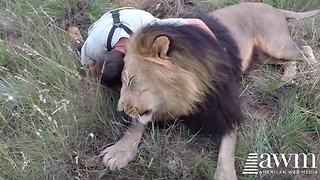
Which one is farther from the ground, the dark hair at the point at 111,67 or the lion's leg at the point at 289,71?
the dark hair at the point at 111,67

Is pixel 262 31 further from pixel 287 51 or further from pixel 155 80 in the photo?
pixel 155 80

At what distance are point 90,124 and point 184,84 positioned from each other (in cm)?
67

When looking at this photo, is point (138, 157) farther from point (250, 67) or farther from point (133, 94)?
point (250, 67)

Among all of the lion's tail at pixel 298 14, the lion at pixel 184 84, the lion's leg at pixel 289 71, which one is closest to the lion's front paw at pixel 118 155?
the lion at pixel 184 84

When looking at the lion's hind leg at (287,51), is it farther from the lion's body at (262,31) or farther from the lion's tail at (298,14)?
the lion's tail at (298,14)

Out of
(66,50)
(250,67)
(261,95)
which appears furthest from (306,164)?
(66,50)

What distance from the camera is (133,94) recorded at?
2350 millimetres

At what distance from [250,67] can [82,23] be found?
125 centimetres

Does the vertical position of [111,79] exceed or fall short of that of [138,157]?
it exceeds it

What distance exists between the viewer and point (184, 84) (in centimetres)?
233
